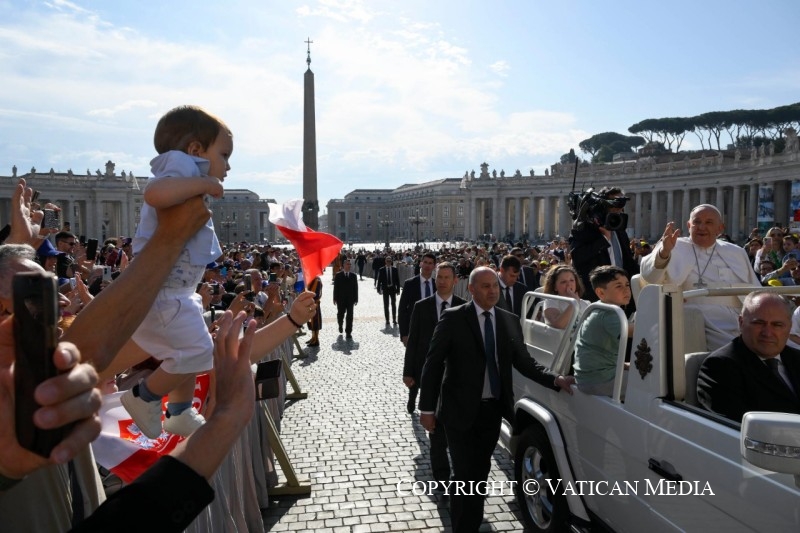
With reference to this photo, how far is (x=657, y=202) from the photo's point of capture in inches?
3004

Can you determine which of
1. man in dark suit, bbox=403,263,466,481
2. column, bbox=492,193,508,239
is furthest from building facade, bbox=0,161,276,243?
man in dark suit, bbox=403,263,466,481

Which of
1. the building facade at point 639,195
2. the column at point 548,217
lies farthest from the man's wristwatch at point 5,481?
the column at point 548,217

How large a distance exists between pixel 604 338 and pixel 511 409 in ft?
3.73

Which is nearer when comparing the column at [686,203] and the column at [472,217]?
the column at [686,203]

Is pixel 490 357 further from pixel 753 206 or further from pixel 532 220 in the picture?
pixel 532 220

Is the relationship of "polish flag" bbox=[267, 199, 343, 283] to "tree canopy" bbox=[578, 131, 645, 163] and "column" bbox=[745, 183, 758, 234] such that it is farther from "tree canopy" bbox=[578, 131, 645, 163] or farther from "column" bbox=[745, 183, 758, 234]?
"tree canopy" bbox=[578, 131, 645, 163]

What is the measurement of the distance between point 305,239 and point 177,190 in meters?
1.54

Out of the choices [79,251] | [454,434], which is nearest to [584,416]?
[454,434]

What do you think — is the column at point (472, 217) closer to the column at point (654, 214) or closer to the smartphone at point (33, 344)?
the column at point (654, 214)

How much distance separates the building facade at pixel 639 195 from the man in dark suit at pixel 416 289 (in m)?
33.6

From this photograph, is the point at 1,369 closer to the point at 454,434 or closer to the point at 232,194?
the point at 454,434

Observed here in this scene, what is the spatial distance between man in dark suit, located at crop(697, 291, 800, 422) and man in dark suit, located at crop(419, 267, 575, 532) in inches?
55.8

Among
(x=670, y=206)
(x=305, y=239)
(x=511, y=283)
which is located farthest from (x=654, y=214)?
(x=305, y=239)

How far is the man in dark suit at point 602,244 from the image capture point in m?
5.98
